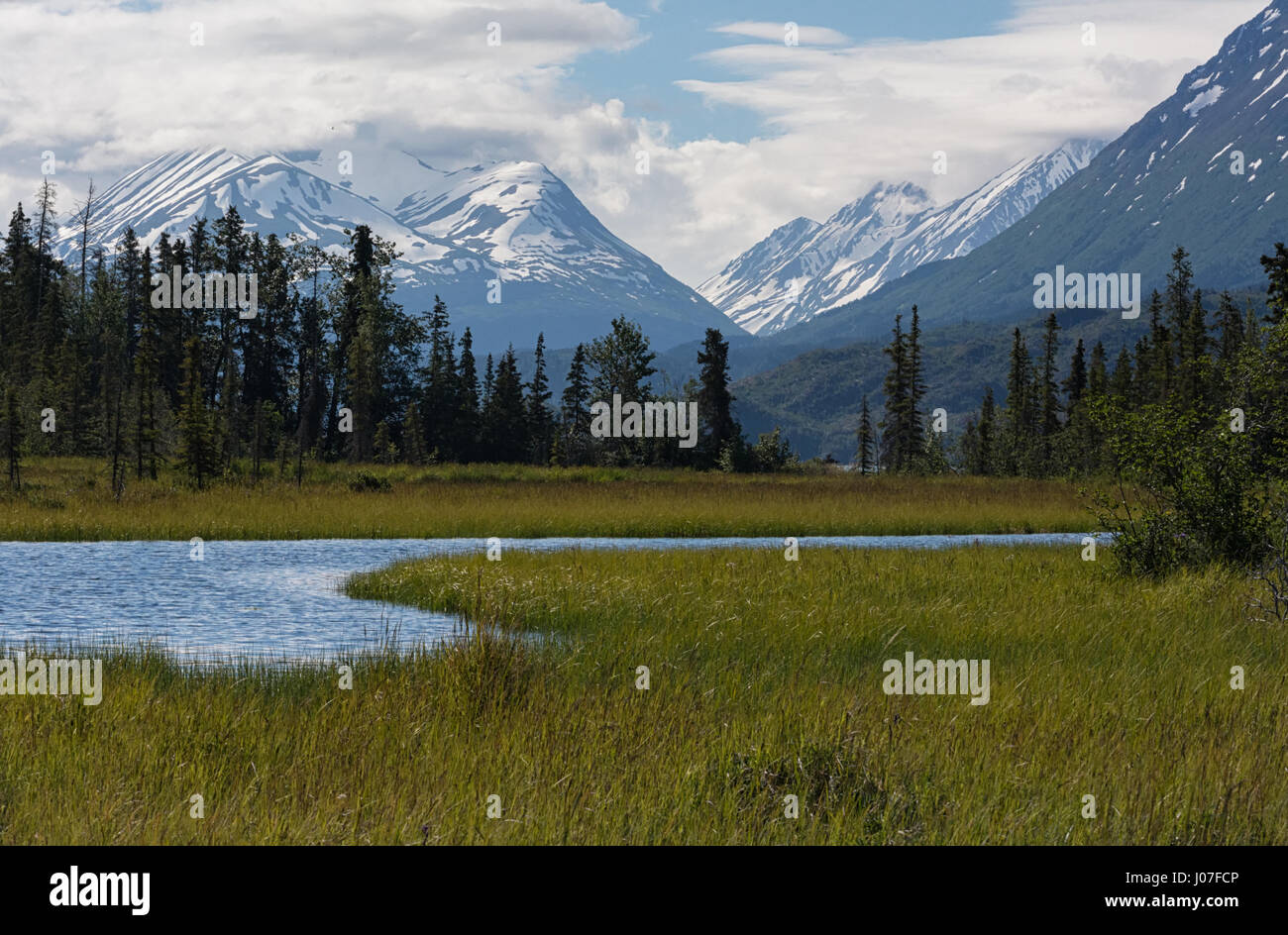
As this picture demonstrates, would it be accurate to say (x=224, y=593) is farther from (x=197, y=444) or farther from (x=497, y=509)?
(x=197, y=444)

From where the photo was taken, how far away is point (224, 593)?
19.4m

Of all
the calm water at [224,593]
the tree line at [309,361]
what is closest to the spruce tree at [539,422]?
the tree line at [309,361]

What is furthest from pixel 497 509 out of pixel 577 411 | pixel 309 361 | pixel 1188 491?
pixel 577 411

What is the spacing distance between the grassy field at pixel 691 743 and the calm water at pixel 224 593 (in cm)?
254

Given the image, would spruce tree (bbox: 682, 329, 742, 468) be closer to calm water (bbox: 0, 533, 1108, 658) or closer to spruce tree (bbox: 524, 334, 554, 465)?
spruce tree (bbox: 524, 334, 554, 465)

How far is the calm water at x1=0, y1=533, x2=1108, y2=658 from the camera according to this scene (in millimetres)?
14914

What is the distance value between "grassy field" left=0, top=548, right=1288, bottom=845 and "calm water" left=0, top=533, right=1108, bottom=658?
254 cm

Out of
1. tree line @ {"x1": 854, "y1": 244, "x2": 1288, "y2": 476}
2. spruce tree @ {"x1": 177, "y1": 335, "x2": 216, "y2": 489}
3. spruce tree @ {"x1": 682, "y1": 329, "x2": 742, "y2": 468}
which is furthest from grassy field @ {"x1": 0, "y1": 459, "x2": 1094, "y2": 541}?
spruce tree @ {"x1": 682, "y1": 329, "x2": 742, "y2": 468}

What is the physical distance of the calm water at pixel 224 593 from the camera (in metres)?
14.9

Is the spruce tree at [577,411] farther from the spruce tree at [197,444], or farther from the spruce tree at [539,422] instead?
the spruce tree at [197,444]

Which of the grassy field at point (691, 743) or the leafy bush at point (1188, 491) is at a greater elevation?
the leafy bush at point (1188, 491)

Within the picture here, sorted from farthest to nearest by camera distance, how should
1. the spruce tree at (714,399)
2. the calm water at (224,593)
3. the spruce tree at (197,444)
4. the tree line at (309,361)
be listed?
the spruce tree at (714,399) → the tree line at (309,361) → the spruce tree at (197,444) → the calm water at (224,593)
